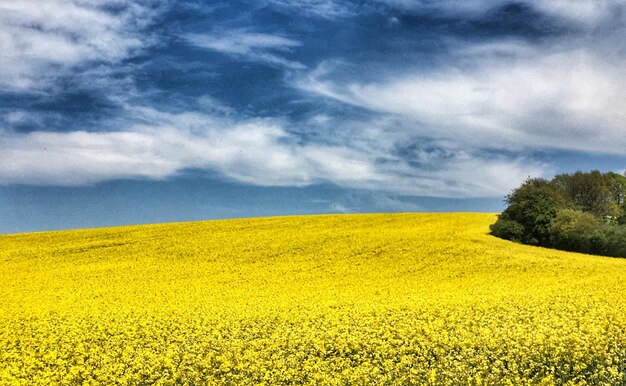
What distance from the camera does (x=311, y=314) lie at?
Answer: 54.2 ft

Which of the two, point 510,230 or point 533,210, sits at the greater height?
point 533,210

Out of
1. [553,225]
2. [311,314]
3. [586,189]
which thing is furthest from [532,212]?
[311,314]

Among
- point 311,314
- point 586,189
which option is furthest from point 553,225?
point 311,314

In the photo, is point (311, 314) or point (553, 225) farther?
point (553, 225)

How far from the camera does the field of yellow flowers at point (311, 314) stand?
12.1m

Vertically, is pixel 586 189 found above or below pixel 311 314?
above

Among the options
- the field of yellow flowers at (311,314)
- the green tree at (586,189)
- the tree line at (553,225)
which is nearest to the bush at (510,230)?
the tree line at (553,225)

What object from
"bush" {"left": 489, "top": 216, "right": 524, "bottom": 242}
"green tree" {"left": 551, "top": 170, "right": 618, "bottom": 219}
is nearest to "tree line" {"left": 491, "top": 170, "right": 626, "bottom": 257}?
"bush" {"left": 489, "top": 216, "right": 524, "bottom": 242}

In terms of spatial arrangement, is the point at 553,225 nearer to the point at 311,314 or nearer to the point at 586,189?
the point at 586,189

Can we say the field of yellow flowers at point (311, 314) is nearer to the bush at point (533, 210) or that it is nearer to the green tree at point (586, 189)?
the bush at point (533, 210)

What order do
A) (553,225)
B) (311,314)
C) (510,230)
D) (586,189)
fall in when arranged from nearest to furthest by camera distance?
(311,314) < (553,225) < (510,230) < (586,189)

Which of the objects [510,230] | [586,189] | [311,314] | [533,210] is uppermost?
[586,189]

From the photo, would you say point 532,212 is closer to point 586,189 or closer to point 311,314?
point 586,189

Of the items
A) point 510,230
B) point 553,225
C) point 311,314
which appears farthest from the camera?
point 510,230
